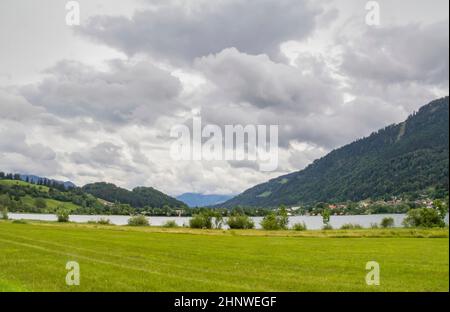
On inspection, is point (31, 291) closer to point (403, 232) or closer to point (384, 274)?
point (384, 274)

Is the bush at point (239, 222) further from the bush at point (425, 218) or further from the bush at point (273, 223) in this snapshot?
the bush at point (425, 218)

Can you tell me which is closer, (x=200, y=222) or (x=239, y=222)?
(x=239, y=222)

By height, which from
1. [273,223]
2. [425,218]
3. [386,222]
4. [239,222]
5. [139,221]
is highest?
[425,218]

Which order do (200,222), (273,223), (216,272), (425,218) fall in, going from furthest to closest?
(200,222)
(273,223)
(425,218)
(216,272)

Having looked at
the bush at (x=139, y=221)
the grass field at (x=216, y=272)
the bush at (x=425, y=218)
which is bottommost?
the bush at (x=139, y=221)

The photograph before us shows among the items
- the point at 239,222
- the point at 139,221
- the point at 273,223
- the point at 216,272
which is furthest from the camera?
the point at 139,221

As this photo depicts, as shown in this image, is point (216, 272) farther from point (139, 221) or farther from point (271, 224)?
point (139, 221)

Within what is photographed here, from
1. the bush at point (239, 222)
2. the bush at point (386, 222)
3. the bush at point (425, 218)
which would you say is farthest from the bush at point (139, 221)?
the bush at point (425, 218)

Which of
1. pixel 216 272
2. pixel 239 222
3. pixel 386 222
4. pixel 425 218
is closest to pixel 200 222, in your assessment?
pixel 239 222

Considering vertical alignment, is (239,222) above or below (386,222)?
below

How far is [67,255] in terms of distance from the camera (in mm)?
45656

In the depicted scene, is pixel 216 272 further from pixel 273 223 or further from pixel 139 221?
pixel 139 221

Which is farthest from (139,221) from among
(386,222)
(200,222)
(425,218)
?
(425,218)
